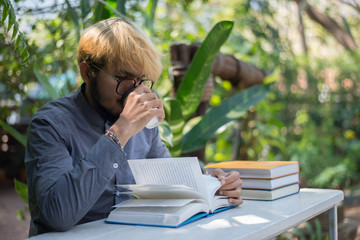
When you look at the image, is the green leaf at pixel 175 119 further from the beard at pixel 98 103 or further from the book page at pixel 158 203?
the book page at pixel 158 203

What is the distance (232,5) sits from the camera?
237 inches

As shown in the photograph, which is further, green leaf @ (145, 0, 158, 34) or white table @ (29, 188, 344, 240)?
green leaf @ (145, 0, 158, 34)

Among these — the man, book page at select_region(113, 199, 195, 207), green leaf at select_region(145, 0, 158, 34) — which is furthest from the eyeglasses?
green leaf at select_region(145, 0, 158, 34)

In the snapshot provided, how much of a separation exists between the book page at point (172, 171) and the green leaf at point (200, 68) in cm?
119

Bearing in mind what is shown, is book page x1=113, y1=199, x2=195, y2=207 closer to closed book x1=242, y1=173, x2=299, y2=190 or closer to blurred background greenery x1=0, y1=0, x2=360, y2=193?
closed book x1=242, y1=173, x2=299, y2=190

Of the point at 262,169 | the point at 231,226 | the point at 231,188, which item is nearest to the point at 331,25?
the point at 262,169

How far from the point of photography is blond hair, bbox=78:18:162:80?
5.04 feet

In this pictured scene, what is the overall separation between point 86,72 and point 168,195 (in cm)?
59

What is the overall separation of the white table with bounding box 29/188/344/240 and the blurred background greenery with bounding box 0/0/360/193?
121 cm

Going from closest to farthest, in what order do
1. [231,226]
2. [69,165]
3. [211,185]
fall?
[231,226] → [69,165] → [211,185]

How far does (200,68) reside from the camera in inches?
99.0

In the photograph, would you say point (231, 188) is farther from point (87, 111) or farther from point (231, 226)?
point (87, 111)

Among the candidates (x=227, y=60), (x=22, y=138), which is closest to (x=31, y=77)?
(x=22, y=138)

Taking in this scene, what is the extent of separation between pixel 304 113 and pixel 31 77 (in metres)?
5.29
